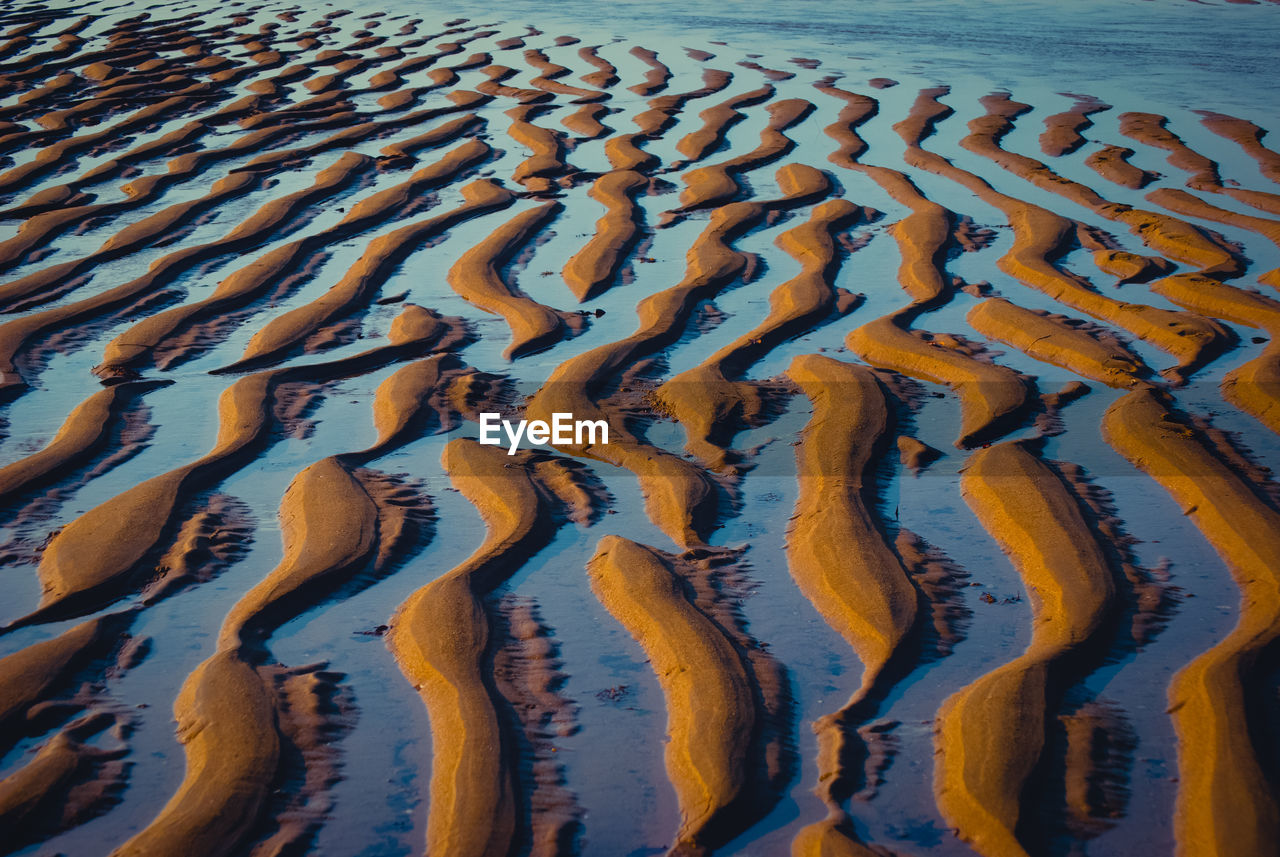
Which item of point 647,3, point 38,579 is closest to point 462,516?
point 38,579

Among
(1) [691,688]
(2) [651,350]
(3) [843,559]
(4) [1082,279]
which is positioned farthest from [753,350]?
(1) [691,688]

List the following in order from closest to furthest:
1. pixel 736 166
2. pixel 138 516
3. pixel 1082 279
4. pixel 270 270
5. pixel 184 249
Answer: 1. pixel 138 516
2. pixel 1082 279
3. pixel 270 270
4. pixel 184 249
5. pixel 736 166

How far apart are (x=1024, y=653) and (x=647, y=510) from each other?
0.84 metres

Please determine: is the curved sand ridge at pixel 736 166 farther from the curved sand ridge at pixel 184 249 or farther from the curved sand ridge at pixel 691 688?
the curved sand ridge at pixel 691 688

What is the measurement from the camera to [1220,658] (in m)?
1.79

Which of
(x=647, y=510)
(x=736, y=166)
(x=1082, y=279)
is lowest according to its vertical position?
(x=736, y=166)

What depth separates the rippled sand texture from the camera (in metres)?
1.55

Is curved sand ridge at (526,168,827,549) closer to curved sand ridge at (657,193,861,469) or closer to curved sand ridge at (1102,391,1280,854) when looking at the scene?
curved sand ridge at (657,193,861,469)

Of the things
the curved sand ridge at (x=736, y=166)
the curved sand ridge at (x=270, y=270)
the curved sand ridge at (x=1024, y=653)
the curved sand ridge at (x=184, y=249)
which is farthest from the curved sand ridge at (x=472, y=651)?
the curved sand ridge at (x=736, y=166)

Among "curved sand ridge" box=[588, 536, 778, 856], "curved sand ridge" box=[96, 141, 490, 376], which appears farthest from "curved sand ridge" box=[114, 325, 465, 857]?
"curved sand ridge" box=[96, 141, 490, 376]

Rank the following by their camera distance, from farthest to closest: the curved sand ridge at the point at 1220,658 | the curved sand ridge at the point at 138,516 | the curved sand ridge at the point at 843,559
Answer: the curved sand ridge at the point at 138,516 < the curved sand ridge at the point at 843,559 < the curved sand ridge at the point at 1220,658

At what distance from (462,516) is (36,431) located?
4.00 ft

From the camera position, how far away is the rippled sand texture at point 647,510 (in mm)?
1551

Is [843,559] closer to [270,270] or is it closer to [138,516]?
[138,516]
